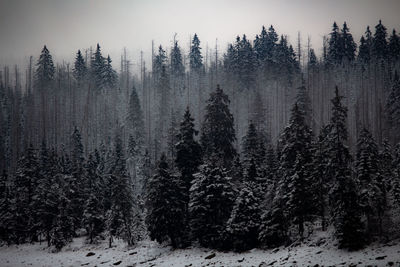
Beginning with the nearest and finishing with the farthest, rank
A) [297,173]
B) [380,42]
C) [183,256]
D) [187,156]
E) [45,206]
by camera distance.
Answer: [297,173]
[183,256]
[187,156]
[45,206]
[380,42]

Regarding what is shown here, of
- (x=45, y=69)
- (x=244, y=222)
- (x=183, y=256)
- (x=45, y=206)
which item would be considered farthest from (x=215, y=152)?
(x=45, y=69)

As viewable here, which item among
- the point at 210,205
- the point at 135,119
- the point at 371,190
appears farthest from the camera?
the point at 135,119

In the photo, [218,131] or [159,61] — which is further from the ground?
[159,61]

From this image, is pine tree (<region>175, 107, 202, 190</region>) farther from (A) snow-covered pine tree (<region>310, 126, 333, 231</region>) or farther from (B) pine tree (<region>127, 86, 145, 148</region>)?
(B) pine tree (<region>127, 86, 145, 148</region>)

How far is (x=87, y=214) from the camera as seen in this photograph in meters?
47.5

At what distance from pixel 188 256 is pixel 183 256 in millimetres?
634

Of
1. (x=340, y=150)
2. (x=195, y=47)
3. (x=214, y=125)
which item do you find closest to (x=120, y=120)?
(x=195, y=47)

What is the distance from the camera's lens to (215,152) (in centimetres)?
4134

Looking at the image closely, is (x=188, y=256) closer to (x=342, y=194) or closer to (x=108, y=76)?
(x=342, y=194)

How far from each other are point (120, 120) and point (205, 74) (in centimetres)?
2843

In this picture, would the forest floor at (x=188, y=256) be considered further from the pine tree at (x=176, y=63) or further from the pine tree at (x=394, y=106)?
the pine tree at (x=176, y=63)

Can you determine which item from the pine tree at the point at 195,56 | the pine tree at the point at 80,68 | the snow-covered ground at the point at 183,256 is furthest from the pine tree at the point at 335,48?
the snow-covered ground at the point at 183,256

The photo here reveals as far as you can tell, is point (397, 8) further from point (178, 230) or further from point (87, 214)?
point (87, 214)

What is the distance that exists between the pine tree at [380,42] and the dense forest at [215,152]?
1.31ft
